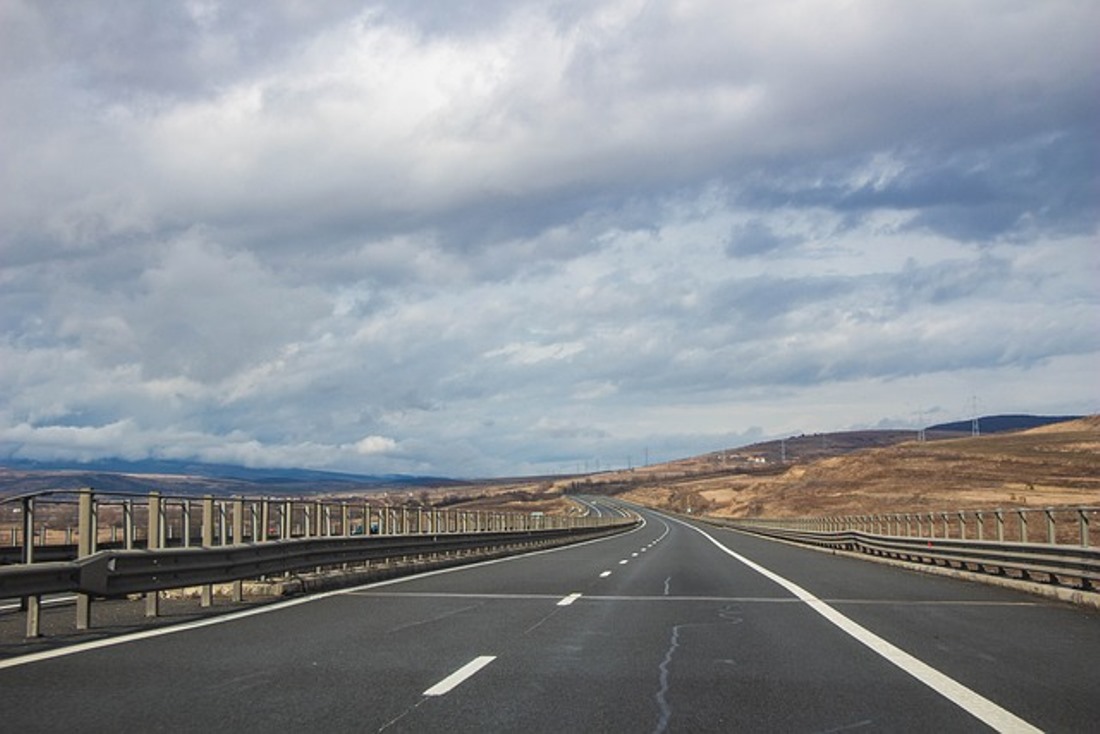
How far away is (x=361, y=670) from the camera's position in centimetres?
987

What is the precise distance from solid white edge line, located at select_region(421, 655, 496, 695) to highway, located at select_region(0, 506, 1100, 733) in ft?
0.13

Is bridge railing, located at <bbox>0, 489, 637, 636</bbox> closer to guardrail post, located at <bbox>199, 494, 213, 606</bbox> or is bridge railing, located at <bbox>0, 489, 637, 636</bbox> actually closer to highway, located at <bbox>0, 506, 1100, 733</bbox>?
guardrail post, located at <bbox>199, 494, 213, 606</bbox>

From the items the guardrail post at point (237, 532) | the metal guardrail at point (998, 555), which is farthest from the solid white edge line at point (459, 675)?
the metal guardrail at point (998, 555)

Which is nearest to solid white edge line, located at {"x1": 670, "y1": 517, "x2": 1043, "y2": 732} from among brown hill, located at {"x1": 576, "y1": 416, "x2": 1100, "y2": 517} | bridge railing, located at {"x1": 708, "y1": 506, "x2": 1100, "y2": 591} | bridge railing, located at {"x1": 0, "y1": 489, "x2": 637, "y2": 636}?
bridge railing, located at {"x1": 708, "y1": 506, "x2": 1100, "y2": 591}

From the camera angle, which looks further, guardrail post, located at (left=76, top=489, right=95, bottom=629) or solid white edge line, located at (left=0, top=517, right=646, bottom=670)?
guardrail post, located at (left=76, top=489, right=95, bottom=629)

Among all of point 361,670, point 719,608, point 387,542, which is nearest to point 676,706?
point 361,670

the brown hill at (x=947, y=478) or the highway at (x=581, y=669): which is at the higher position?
the brown hill at (x=947, y=478)

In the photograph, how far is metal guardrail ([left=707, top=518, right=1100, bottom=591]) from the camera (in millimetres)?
17719

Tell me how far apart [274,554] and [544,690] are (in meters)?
9.57

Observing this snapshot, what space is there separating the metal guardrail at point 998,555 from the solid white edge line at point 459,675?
10.9m

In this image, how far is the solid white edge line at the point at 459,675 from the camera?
28.9ft

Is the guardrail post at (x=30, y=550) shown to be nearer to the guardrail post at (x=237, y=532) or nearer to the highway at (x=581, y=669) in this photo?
the highway at (x=581, y=669)

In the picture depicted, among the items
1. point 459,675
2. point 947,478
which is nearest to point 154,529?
point 459,675

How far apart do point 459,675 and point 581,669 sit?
1181 mm
